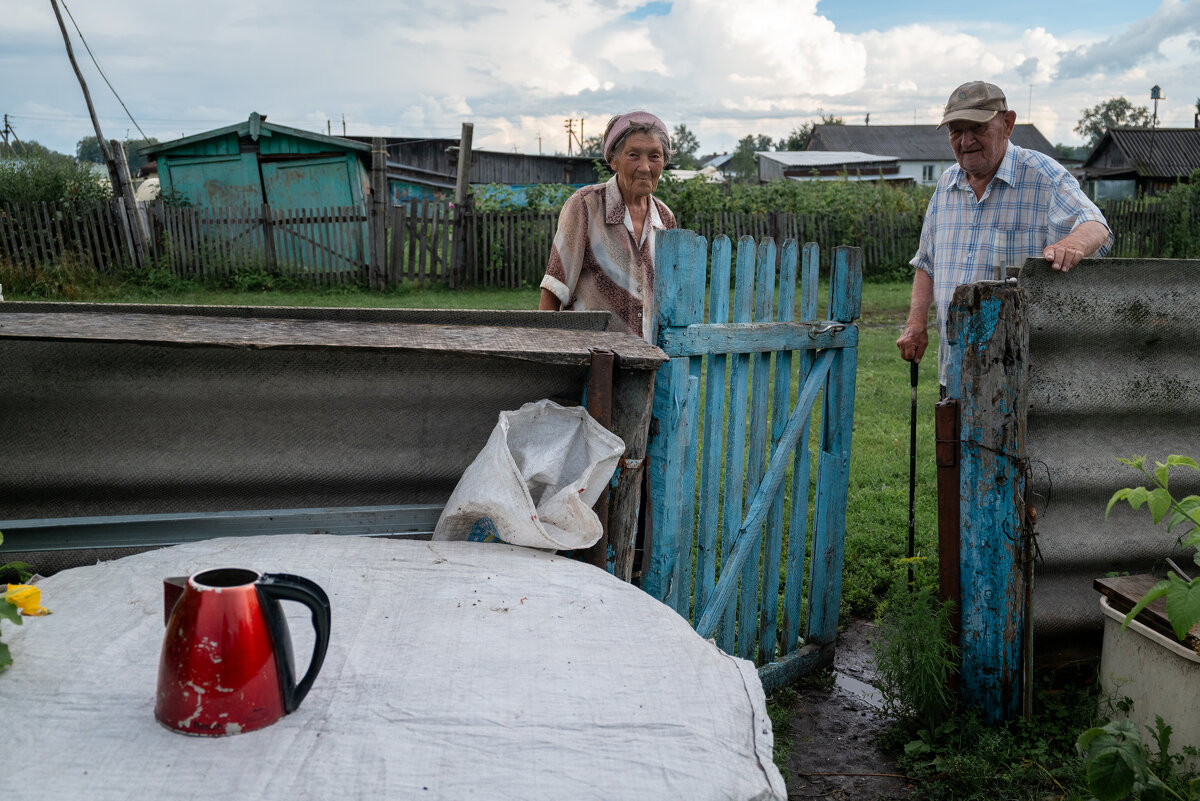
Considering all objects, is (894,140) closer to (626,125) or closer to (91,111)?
(91,111)

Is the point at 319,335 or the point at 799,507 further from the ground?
the point at 319,335

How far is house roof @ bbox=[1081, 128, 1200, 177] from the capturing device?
1534 inches

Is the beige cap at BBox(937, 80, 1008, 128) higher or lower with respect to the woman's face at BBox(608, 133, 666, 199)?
higher

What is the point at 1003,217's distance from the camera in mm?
3521

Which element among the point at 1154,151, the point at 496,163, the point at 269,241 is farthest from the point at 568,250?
the point at 1154,151

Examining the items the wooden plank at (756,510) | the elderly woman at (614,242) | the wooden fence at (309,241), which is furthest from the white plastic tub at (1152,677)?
the wooden fence at (309,241)

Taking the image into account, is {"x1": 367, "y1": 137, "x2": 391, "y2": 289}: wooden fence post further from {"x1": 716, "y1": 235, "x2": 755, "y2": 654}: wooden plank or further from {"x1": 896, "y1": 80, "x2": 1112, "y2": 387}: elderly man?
{"x1": 716, "y1": 235, "x2": 755, "y2": 654}: wooden plank

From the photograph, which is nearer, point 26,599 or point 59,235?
point 26,599

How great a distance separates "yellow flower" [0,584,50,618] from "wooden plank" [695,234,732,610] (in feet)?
6.30

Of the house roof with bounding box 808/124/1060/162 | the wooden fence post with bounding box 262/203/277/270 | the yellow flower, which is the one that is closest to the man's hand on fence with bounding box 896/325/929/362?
the yellow flower

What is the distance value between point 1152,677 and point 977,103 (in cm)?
211

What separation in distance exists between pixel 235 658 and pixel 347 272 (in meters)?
14.4

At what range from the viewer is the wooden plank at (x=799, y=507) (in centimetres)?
332

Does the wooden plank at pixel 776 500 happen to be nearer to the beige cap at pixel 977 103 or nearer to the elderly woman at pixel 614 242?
the elderly woman at pixel 614 242
